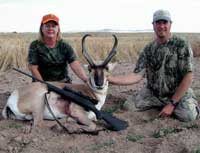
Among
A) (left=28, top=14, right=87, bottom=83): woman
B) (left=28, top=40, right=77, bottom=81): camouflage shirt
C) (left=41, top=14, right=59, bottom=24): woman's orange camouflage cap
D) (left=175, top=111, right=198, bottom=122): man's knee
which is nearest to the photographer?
(left=175, top=111, right=198, bottom=122): man's knee

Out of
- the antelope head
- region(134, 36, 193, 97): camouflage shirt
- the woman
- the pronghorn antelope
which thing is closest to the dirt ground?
the pronghorn antelope

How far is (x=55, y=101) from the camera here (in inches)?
312

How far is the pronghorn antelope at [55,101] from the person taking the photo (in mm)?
7652

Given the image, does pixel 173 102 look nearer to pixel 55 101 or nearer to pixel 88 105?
pixel 88 105

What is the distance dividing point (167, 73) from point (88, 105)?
1.56m

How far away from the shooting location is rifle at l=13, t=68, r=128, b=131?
734cm

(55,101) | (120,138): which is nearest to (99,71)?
(55,101)

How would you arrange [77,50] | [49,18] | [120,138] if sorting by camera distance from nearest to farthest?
[120,138] < [49,18] < [77,50]

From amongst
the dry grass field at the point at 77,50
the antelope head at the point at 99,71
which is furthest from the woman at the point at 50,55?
the dry grass field at the point at 77,50

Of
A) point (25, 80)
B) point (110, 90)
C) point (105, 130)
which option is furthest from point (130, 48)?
point (105, 130)

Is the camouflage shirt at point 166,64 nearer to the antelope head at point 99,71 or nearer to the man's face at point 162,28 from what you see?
the man's face at point 162,28

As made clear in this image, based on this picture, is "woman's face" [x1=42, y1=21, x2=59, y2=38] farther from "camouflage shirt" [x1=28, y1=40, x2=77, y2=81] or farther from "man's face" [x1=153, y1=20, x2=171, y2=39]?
"man's face" [x1=153, y1=20, x2=171, y2=39]

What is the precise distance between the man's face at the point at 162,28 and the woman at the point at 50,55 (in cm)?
157

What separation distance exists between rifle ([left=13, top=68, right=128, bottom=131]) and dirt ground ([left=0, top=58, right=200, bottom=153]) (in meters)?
0.11
